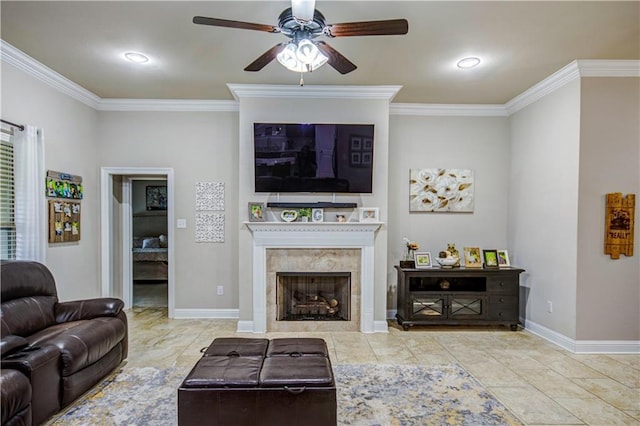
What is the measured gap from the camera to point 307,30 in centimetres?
242

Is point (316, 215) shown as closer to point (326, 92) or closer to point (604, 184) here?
point (326, 92)

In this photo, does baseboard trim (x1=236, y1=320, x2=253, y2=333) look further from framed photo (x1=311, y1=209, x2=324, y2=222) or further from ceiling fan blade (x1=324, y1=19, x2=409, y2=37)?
ceiling fan blade (x1=324, y1=19, x2=409, y2=37)

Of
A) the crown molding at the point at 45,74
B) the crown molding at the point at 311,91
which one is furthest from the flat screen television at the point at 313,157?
Result: the crown molding at the point at 45,74

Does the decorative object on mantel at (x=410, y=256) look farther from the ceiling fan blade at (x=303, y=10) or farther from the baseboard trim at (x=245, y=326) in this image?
the ceiling fan blade at (x=303, y=10)

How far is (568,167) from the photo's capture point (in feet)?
12.6

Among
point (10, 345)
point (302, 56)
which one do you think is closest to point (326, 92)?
point (302, 56)

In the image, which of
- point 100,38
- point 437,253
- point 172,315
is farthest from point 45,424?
point 437,253

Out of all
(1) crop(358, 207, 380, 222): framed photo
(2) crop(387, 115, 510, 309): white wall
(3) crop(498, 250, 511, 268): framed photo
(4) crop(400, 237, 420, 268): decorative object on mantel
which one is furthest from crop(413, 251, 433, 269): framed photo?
(3) crop(498, 250, 511, 268): framed photo

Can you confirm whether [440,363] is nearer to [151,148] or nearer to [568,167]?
[568,167]

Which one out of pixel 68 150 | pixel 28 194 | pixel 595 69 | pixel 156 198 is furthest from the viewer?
pixel 156 198

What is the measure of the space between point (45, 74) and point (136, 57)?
114 cm

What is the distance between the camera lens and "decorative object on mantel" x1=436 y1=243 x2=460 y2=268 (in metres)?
4.53

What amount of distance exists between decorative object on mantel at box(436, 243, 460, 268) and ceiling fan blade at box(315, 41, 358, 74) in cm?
279

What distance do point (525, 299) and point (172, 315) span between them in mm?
4622
